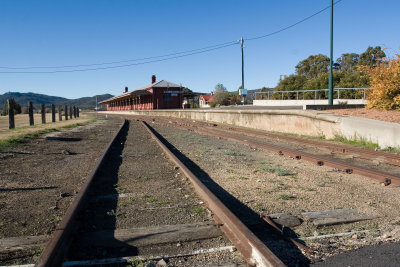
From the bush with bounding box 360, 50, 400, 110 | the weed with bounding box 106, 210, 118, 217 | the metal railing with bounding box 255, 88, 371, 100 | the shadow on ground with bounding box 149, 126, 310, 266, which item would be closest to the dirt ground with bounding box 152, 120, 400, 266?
the shadow on ground with bounding box 149, 126, 310, 266

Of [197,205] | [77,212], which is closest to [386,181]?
[197,205]

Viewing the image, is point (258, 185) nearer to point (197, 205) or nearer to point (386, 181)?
point (197, 205)

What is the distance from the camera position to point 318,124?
45.7ft

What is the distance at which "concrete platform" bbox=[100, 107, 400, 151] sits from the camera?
1034 cm

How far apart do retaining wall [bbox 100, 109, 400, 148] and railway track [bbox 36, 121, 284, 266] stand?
23.1 ft

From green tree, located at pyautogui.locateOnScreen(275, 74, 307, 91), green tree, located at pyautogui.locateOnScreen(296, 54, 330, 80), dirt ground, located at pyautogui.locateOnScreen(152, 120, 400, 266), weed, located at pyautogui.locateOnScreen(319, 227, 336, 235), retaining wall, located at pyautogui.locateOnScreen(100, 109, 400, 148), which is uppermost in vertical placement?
green tree, located at pyautogui.locateOnScreen(296, 54, 330, 80)

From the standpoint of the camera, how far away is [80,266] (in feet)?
9.61

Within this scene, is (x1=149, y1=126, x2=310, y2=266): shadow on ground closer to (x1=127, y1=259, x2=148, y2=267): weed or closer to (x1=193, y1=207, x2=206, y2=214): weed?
(x1=193, y1=207, x2=206, y2=214): weed

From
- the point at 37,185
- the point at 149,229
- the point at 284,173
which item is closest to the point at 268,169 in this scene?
the point at 284,173

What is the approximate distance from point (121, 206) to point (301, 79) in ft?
146

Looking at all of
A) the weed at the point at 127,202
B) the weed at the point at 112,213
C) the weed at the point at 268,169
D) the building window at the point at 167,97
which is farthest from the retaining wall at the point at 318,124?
the building window at the point at 167,97

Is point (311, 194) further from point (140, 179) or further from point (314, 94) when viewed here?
point (314, 94)

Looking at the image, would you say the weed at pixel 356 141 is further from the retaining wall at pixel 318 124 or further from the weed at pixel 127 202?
the weed at pixel 127 202

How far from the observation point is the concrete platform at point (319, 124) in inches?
407
